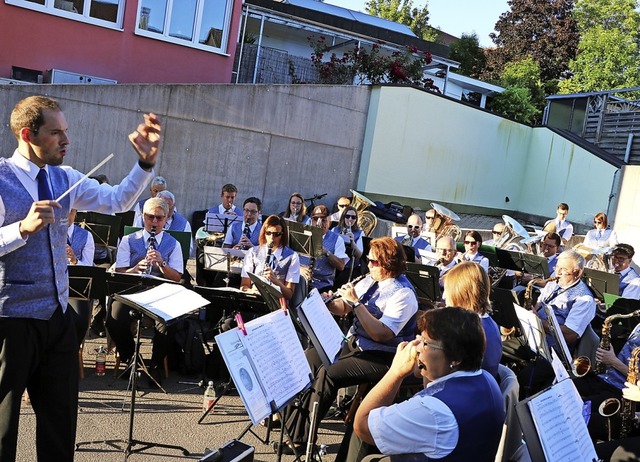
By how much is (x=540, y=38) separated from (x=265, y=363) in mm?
31579

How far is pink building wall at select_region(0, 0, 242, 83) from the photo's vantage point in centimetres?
1374

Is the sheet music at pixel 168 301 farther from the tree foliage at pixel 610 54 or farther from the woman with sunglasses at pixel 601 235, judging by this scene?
the tree foliage at pixel 610 54

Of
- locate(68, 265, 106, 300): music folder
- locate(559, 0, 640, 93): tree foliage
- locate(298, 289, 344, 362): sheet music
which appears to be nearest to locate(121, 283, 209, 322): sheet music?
locate(68, 265, 106, 300): music folder

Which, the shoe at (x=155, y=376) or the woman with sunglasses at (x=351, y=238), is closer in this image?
the shoe at (x=155, y=376)

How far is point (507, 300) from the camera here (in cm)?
624

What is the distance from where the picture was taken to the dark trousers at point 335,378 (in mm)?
4973

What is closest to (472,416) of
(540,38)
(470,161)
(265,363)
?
(265,363)

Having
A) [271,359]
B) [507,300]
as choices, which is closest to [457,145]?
[507,300]

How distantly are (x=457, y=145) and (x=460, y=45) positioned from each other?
47.2 ft

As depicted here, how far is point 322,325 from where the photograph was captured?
14.4ft

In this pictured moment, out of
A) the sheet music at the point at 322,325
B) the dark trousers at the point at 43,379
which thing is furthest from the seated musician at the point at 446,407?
the dark trousers at the point at 43,379

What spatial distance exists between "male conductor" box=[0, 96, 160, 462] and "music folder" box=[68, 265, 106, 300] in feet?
7.05

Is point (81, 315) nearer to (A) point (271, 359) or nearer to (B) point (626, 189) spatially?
(A) point (271, 359)

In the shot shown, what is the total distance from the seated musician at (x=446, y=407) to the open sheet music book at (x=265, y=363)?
511mm
